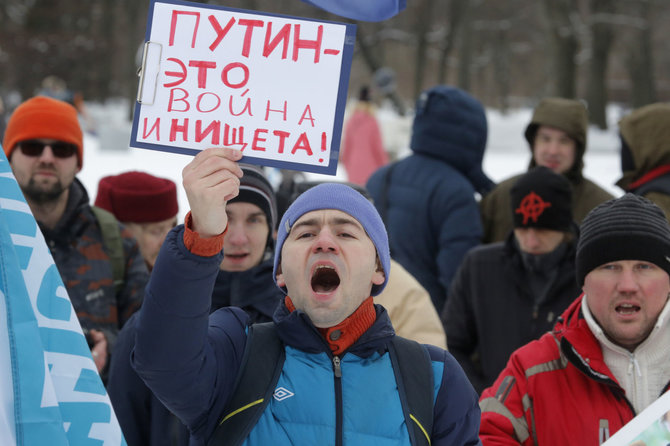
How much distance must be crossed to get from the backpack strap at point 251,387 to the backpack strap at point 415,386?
0.29 m

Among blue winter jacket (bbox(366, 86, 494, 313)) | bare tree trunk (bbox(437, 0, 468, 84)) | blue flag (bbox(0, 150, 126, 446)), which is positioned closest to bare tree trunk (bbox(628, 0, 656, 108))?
bare tree trunk (bbox(437, 0, 468, 84))

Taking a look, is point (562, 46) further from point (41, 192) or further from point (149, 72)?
point (149, 72)

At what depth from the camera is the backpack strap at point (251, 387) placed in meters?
1.98

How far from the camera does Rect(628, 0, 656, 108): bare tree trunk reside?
33719mm

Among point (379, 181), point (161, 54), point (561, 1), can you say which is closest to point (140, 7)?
point (561, 1)

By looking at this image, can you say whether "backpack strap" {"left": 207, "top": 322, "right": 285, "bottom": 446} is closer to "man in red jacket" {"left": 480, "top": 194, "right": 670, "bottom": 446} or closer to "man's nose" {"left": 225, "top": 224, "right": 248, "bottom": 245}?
"man in red jacket" {"left": 480, "top": 194, "right": 670, "bottom": 446}

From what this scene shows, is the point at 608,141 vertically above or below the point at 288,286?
above

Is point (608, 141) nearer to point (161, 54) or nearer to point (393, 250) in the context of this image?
point (393, 250)

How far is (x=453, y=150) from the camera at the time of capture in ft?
15.6

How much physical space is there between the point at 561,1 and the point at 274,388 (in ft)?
80.0

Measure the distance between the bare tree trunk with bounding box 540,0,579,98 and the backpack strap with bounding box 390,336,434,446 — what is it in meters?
22.8

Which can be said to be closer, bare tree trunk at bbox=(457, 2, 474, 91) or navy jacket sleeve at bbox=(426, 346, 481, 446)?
navy jacket sleeve at bbox=(426, 346, 481, 446)

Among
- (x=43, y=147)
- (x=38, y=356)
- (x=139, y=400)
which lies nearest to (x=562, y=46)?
(x=43, y=147)

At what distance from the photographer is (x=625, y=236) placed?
257 cm
